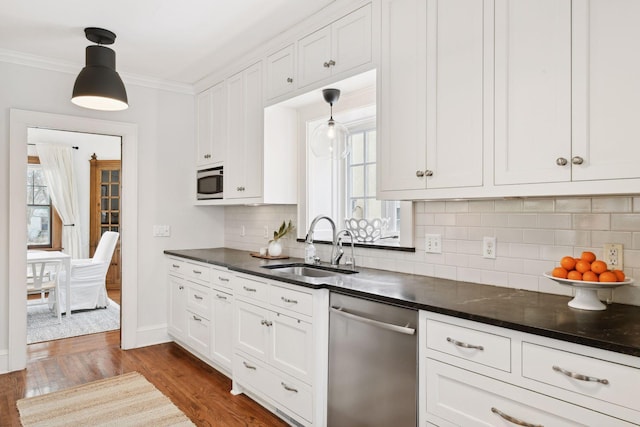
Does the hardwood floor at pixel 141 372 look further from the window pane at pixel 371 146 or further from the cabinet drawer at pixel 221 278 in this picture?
the window pane at pixel 371 146

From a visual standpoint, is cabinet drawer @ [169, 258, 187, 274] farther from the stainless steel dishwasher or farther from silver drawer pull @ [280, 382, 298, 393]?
the stainless steel dishwasher

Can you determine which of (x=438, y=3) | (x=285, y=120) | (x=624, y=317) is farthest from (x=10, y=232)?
(x=624, y=317)

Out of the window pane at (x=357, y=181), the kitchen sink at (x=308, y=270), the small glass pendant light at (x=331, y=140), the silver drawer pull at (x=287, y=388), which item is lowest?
the silver drawer pull at (x=287, y=388)

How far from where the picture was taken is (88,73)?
294 cm

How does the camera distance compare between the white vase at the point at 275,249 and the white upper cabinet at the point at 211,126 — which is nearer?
the white vase at the point at 275,249

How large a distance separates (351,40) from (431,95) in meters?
0.70

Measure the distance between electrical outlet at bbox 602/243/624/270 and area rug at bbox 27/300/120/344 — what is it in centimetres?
462

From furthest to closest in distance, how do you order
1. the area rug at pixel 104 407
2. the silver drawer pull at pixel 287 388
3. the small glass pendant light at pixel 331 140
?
the small glass pendant light at pixel 331 140
the area rug at pixel 104 407
the silver drawer pull at pixel 287 388

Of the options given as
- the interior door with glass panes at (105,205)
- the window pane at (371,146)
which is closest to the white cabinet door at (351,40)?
the window pane at (371,146)

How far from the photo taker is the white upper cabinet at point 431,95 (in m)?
1.92

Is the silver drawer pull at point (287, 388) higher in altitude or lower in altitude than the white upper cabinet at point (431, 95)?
lower

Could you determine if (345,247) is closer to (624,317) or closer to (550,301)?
(550,301)

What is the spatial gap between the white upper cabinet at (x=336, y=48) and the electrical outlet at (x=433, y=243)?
3.49ft

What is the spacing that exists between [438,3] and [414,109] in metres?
0.51
